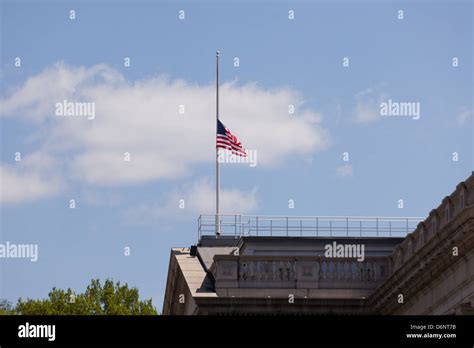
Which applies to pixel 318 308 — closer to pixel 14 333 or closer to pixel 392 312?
pixel 392 312

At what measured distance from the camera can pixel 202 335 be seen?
101 ft

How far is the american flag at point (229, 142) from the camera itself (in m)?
70.0

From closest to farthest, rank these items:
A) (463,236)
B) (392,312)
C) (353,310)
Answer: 1. (463,236)
2. (392,312)
3. (353,310)

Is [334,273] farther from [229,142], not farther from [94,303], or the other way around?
[94,303]

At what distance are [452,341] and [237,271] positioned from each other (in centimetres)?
2764

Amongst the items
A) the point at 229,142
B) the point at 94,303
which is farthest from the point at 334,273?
the point at 94,303

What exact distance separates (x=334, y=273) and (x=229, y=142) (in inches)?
488

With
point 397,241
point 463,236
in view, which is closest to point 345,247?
point 397,241

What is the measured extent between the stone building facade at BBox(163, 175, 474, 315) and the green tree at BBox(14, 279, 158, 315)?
3889cm

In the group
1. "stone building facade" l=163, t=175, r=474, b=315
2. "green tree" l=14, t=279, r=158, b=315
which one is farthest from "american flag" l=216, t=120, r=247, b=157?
→ "green tree" l=14, t=279, r=158, b=315

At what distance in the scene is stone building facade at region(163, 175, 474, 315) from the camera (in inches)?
1771

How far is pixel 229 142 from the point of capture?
70.2m

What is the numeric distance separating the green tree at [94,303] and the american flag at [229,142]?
42410mm

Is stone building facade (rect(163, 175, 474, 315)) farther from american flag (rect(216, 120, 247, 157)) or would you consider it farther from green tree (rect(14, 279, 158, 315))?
green tree (rect(14, 279, 158, 315))
